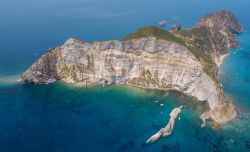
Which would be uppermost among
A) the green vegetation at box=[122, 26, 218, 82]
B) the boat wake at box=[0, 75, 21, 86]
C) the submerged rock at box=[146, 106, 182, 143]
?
the green vegetation at box=[122, 26, 218, 82]

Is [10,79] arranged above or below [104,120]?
above

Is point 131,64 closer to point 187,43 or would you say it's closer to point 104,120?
point 187,43

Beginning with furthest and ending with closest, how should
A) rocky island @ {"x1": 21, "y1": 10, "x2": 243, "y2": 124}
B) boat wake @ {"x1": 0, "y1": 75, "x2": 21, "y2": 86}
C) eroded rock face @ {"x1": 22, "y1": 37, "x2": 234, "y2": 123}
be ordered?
boat wake @ {"x1": 0, "y1": 75, "x2": 21, "y2": 86} < eroded rock face @ {"x1": 22, "y1": 37, "x2": 234, "y2": 123} < rocky island @ {"x1": 21, "y1": 10, "x2": 243, "y2": 124}

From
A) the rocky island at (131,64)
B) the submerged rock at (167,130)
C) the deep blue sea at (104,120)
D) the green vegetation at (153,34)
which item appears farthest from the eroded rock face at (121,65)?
the submerged rock at (167,130)

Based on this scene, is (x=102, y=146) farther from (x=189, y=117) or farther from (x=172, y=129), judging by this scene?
(x=189, y=117)

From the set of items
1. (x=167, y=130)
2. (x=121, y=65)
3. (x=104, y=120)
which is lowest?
(x=167, y=130)

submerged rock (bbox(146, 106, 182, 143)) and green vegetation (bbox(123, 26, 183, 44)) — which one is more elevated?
green vegetation (bbox(123, 26, 183, 44))

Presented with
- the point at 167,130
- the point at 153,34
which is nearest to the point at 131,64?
the point at 153,34

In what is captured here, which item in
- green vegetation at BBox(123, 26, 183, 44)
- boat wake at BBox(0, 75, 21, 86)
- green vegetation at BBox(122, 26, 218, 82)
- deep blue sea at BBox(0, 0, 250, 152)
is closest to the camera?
deep blue sea at BBox(0, 0, 250, 152)

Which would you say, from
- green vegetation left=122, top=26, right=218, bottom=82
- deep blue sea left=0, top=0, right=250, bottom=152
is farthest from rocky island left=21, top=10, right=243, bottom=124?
deep blue sea left=0, top=0, right=250, bottom=152

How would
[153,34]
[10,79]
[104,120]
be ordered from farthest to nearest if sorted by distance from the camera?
[10,79]
[153,34]
[104,120]

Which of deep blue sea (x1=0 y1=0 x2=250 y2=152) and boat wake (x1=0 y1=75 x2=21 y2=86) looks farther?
boat wake (x1=0 y1=75 x2=21 y2=86)

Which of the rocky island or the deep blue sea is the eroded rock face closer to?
the rocky island
